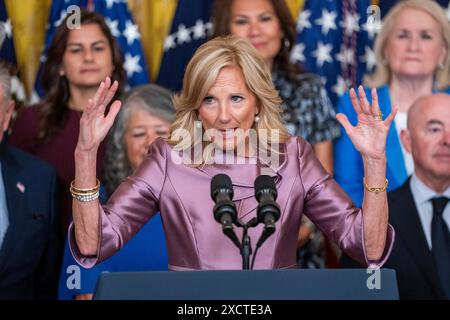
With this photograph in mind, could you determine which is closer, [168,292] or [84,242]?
[168,292]

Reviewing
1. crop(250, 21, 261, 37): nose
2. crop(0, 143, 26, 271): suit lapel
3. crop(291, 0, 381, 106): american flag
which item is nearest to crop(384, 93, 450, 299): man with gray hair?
crop(291, 0, 381, 106): american flag

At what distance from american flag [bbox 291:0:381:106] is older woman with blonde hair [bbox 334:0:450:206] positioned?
0.40 meters

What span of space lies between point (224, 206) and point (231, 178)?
592 mm

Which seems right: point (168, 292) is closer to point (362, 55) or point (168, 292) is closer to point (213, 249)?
point (213, 249)

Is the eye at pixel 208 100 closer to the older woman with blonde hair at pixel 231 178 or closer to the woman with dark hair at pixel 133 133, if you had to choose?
the older woman with blonde hair at pixel 231 178

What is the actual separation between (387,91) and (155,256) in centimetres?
170

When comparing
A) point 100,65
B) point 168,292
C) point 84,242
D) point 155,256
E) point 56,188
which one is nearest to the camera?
point 168,292

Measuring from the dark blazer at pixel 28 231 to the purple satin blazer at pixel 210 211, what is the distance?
137 centimetres

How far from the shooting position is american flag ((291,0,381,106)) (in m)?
5.92

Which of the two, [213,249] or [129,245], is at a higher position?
[129,245]

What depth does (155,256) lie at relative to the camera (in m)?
4.55

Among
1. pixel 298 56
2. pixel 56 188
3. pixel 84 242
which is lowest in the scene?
pixel 84 242

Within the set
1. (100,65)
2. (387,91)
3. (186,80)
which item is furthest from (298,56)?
(186,80)

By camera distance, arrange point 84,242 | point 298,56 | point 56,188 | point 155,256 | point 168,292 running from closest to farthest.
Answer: point 168,292, point 84,242, point 155,256, point 56,188, point 298,56
